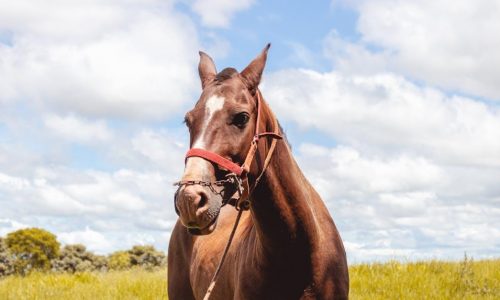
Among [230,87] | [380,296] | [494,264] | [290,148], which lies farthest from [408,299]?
[230,87]

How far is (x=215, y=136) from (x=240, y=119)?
253 mm

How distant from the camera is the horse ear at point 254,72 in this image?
442 centimetres

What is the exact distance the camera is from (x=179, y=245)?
7824 mm

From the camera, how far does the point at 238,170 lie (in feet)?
13.3

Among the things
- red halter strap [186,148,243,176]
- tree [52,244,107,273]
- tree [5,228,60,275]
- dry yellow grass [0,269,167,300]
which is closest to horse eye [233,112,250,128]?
red halter strap [186,148,243,176]

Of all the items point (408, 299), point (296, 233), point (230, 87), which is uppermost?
point (230, 87)

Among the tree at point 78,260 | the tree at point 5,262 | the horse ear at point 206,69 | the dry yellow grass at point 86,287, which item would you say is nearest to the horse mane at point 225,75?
the horse ear at point 206,69

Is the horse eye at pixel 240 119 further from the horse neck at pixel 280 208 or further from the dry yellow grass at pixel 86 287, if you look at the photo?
the dry yellow grass at pixel 86 287

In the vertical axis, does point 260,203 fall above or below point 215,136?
below

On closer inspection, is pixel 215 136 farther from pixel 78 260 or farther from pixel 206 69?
pixel 78 260

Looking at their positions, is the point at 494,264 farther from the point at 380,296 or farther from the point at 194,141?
the point at 194,141

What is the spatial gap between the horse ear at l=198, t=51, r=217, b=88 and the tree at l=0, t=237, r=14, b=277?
24503 mm

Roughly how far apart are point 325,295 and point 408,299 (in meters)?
5.61

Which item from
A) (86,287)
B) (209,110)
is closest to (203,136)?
(209,110)
